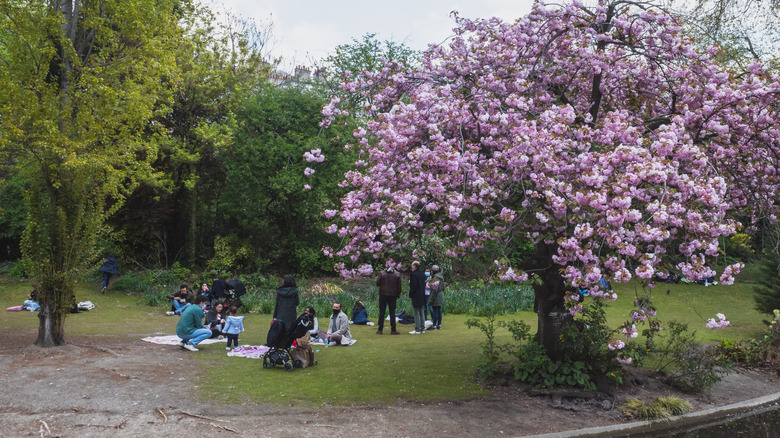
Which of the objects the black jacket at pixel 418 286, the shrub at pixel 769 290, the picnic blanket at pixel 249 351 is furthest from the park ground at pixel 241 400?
the shrub at pixel 769 290

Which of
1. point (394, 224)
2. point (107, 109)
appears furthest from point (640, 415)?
point (107, 109)

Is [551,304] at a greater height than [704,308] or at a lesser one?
greater

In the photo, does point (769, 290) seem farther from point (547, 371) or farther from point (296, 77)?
point (296, 77)

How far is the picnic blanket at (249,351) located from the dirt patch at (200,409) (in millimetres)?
1075

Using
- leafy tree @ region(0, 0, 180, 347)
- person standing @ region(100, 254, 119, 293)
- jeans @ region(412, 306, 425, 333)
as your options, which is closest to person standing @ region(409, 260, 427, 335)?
jeans @ region(412, 306, 425, 333)

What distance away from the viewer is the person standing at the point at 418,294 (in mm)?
12219

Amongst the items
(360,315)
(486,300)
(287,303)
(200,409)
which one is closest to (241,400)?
(200,409)

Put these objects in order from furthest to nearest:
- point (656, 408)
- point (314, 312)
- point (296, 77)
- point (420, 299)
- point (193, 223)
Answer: point (296, 77), point (193, 223), point (420, 299), point (314, 312), point (656, 408)

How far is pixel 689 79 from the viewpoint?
726 cm

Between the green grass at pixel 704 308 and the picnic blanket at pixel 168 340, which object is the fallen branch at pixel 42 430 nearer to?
the picnic blanket at pixel 168 340

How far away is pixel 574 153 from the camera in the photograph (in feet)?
21.8

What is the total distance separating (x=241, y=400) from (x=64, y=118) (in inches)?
243

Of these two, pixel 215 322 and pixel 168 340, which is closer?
pixel 168 340

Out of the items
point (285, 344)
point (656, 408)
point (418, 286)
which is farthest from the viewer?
point (418, 286)
